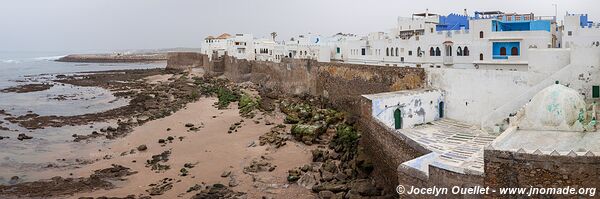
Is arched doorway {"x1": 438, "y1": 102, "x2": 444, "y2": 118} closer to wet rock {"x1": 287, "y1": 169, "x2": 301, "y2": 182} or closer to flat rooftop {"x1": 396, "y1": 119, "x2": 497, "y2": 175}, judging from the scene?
flat rooftop {"x1": 396, "y1": 119, "x2": 497, "y2": 175}

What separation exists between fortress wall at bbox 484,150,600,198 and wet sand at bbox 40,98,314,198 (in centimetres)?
768

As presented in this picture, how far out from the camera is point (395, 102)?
17922 millimetres

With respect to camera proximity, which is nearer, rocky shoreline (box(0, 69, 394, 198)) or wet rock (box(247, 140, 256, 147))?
rocky shoreline (box(0, 69, 394, 198))

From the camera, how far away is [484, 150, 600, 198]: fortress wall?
8273 millimetres

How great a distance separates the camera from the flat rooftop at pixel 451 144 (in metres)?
10.6

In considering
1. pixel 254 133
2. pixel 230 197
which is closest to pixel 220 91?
pixel 254 133

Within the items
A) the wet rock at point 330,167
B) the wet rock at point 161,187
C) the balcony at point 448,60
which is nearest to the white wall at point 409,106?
the wet rock at point 330,167

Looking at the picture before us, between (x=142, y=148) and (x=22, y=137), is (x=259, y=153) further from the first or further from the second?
(x=22, y=137)

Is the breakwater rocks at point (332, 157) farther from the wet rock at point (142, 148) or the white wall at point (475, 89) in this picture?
the wet rock at point (142, 148)

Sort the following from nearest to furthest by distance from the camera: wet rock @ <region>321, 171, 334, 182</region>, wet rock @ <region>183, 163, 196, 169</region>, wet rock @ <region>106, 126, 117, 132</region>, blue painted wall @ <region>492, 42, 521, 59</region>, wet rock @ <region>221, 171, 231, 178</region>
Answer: wet rock @ <region>321, 171, 334, 182</region>, wet rock @ <region>221, 171, 231, 178</region>, wet rock @ <region>183, 163, 196, 169</region>, blue painted wall @ <region>492, 42, 521, 59</region>, wet rock @ <region>106, 126, 117, 132</region>

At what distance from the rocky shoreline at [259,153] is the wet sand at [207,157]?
2.6 inches

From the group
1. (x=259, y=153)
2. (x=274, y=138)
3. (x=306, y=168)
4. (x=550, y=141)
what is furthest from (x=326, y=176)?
(x=550, y=141)

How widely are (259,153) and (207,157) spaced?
7.18 feet

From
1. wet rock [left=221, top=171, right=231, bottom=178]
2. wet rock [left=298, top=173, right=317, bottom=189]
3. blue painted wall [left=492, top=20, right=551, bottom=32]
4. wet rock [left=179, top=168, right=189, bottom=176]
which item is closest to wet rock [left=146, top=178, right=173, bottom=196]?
wet rock [left=179, top=168, right=189, bottom=176]
